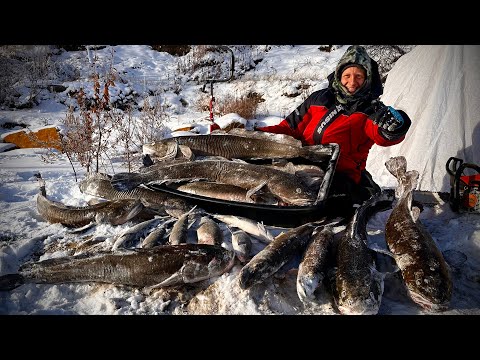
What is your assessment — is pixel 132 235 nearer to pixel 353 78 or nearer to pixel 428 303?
pixel 428 303

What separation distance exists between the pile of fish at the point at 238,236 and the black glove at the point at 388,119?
51 cm

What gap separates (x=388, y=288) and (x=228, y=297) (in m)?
1.40

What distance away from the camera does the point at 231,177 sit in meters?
3.62

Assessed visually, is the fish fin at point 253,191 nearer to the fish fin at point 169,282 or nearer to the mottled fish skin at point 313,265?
the mottled fish skin at point 313,265

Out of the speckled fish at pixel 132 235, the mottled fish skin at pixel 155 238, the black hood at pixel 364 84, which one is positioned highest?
the black hood at pixel 364 84

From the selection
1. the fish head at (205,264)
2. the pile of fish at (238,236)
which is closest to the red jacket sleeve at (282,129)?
the pile of fish at (238,236)

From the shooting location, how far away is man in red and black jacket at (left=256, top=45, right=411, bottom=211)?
3830 mm

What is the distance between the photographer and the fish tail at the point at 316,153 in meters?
3.54

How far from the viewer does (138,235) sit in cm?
314

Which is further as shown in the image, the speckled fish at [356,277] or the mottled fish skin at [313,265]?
the mottled fish skin at [313,265]

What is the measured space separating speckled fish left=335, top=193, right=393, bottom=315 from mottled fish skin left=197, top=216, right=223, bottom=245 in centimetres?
119

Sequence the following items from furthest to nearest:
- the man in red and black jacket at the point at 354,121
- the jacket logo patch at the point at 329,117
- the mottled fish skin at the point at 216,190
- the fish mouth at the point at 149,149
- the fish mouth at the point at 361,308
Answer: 1. the fish mouth at the point at 149,149
2. the jacket logo patch at the point at 329,117
3. the man in red and black jacket at the point at 354,121
4. the mottled fish skin at the point at 216,190
5. the fish mouth at the point at 361,308
